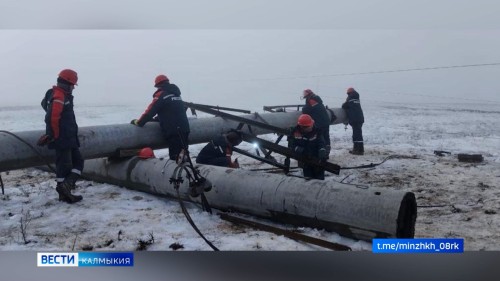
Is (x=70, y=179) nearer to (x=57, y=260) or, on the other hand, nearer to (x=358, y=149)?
(x=57, y=260)

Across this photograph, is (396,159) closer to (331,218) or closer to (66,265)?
(331,218)

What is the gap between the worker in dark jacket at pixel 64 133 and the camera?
508 cm

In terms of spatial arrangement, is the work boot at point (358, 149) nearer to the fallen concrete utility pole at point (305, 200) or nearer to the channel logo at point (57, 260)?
the fallen concrete utility pole at point (305, 200)

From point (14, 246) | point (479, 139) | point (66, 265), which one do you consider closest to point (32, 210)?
point (14, 246)

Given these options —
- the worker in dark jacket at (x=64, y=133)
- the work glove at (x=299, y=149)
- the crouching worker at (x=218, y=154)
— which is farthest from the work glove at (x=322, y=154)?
the worker in dark jacket at (x=64, y=133)

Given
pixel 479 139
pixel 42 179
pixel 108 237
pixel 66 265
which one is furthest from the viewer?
pixel 479 139

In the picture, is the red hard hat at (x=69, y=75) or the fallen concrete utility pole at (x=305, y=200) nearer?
the fallen concrete utility pole at (x=305, y=200)

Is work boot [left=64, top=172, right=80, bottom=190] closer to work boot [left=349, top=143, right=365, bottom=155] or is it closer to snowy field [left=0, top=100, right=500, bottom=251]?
snowy field [left=0, top=100, right=500, bottom=251]

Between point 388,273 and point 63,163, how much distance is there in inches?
157

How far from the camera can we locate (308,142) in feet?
20.7

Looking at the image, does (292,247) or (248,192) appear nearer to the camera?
(292,247)

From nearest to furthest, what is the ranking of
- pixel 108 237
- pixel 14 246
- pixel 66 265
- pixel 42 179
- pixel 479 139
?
pixel 66 265, pixel 14 246, pixel 108 237, pixel 42 179, pixel 479 139

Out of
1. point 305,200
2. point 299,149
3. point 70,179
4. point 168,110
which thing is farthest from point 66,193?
point 299,149

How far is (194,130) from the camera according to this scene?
7324 millimetres
